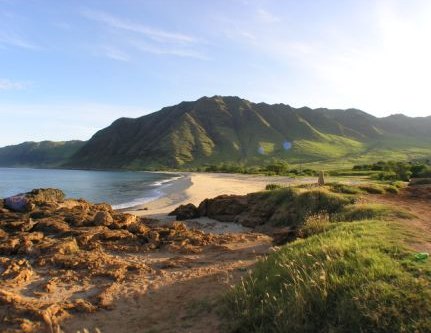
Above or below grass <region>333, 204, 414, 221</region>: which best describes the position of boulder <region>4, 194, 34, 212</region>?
above

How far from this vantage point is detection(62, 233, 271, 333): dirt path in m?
8.16

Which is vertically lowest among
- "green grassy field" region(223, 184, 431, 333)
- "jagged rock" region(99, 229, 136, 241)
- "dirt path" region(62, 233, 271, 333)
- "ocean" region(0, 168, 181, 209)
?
"ocean" region(0, 168, 181, 209)

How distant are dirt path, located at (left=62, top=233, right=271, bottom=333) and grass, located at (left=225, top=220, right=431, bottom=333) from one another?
92 cm

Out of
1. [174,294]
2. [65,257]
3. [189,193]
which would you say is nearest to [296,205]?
[65,257]

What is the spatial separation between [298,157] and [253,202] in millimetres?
164141

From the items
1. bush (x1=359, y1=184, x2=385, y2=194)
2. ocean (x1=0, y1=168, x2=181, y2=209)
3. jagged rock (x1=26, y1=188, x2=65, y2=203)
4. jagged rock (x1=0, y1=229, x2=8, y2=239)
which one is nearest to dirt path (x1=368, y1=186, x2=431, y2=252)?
bush (x1=359, y1=184, x2=385, y2=194)

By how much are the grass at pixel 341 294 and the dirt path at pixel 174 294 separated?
92 centimetres

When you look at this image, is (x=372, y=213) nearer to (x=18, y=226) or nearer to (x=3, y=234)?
(x=3, y=234)

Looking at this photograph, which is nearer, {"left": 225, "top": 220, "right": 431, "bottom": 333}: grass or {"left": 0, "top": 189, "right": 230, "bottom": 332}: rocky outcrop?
{"left": 225, "top": 220, "right": 431, "bottom": 333}: grass

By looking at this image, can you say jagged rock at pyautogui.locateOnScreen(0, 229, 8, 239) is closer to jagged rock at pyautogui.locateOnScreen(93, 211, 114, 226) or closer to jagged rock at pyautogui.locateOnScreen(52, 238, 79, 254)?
jagged rock at pyautogui.locateOnScreen(52, 238, 79, 254)

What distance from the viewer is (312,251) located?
28.5 feet

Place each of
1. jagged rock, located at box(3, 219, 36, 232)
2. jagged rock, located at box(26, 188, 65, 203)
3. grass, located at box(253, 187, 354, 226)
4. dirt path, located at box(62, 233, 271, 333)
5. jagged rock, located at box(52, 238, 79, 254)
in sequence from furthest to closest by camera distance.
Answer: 1. jagged rock, located at box(26, 188, 65, 203)
2. grass, located at box(253, 187, 354, 226)
3. jagged rock, located at box(3, 219, 36, 232)
4. jagged rock, located at box(52, 238, 79, 254)
5. dirt path, located at box(62, 233, 271, 333)

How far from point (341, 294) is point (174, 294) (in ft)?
14.8

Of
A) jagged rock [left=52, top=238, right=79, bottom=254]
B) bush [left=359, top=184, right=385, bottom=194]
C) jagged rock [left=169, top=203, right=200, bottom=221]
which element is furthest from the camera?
bush [left=359, top=184, right=385, bottom=194]
